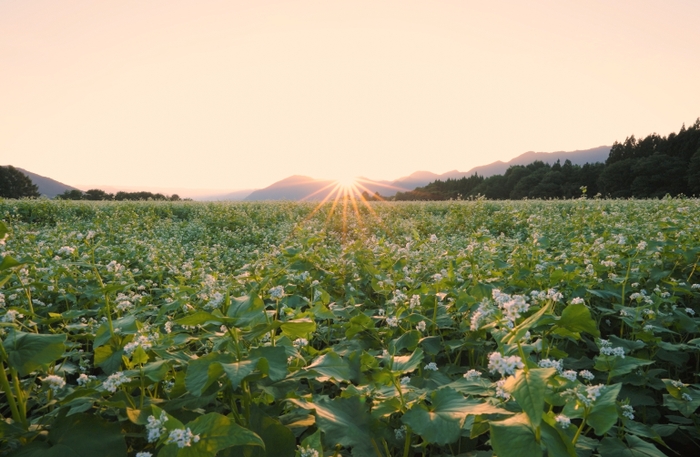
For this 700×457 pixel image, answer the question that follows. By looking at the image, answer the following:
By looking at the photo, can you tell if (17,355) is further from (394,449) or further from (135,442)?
(394,449)

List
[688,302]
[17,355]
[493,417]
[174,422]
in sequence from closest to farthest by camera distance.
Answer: [174,422] < [17,355] < [493,417] < [688,302]

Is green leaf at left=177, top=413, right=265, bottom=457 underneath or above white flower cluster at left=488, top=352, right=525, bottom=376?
underneath

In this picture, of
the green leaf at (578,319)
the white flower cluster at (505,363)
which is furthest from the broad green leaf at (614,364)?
the white flower cluster at (505,363)

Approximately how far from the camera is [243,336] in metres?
1.79

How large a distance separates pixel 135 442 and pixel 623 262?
591 cm

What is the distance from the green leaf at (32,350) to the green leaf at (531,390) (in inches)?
71.7

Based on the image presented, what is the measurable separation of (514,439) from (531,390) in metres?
0.20

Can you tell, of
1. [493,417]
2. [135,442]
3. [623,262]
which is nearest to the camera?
[493,417]

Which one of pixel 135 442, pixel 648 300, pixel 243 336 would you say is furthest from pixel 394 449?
pixel 648 300

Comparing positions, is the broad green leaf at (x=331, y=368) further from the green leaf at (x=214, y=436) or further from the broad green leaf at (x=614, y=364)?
the broad green leaf at (x=614, y=364)

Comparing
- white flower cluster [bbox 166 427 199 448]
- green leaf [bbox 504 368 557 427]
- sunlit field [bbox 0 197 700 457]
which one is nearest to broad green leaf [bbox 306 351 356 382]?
sunlit field [bbox 0 197 700 457]

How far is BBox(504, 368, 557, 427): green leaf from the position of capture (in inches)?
46.6

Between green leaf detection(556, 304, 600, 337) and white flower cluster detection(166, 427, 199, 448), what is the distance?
1426mm

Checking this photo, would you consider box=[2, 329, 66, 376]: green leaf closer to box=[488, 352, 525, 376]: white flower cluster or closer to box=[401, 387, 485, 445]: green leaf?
box=[401, 387, 485, 445]: green leaf
